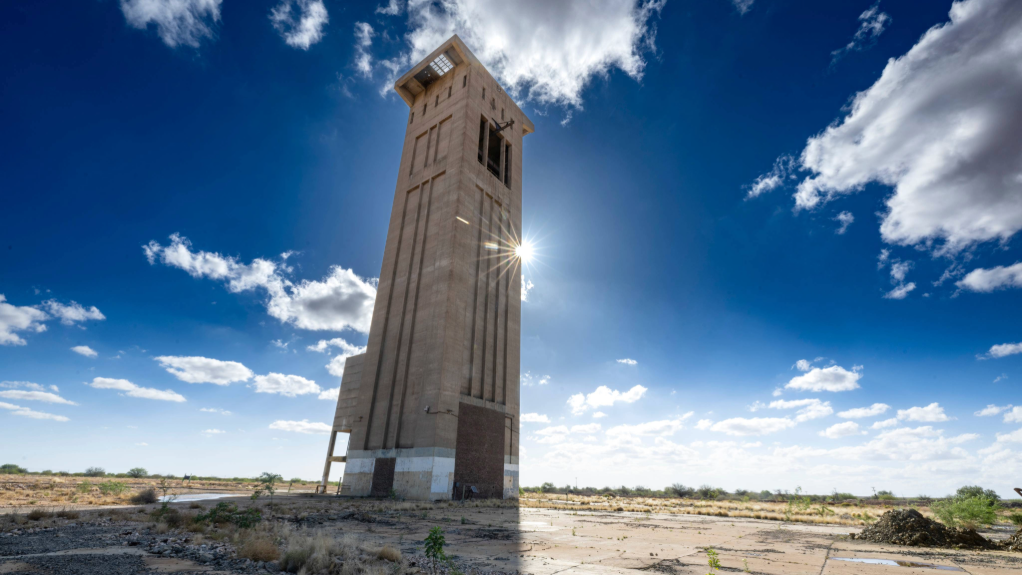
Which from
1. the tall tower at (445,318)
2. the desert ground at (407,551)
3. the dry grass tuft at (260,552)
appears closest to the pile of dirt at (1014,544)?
the desert ground at (407,551)

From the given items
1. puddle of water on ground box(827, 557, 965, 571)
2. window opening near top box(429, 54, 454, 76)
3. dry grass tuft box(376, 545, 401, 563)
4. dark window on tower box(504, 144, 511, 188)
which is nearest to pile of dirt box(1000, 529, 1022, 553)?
puddle of water on ground box(827, 557, 965, 571)

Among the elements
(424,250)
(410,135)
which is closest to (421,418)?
(424,250)

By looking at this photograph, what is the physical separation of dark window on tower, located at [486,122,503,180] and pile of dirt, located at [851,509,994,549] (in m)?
47.8

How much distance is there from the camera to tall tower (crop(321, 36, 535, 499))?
123ft

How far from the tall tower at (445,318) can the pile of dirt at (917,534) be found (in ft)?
92.8

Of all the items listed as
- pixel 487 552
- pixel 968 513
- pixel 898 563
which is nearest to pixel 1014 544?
pixel 898 563

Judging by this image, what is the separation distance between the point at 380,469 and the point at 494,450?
1064 centimetres

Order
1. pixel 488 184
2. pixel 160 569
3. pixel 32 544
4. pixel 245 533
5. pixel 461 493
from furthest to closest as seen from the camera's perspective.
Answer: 1. pixel 488 184
2. pixel 461 493
3. pixel 245 533
4. pixel 32 544
5. pixel 160 569

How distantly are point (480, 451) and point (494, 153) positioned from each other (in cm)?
3991

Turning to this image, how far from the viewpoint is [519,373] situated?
1884 inches

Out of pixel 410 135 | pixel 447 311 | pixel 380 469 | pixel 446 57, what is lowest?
pixel 380 469

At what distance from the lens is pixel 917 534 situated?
14.9 m

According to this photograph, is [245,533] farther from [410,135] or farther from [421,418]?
[410,135]

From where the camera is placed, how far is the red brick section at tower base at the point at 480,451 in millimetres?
37719
